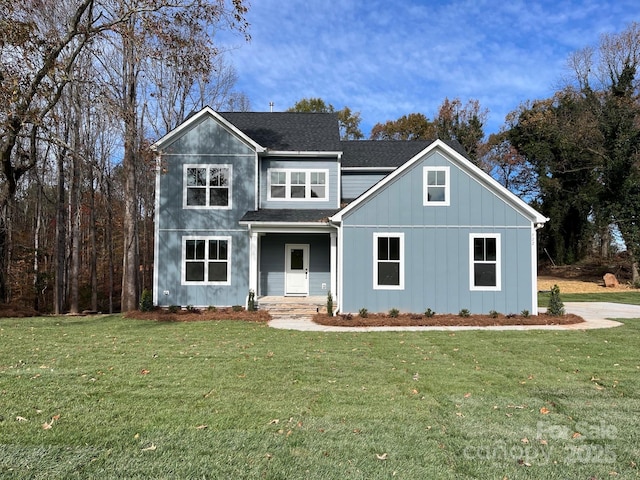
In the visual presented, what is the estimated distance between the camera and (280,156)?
633 inches

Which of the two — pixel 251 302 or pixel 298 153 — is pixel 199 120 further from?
pixel 251 302

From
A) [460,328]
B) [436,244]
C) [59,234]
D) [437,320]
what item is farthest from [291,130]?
[59,234]

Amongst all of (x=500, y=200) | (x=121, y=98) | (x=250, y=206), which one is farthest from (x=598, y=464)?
Result: (x=121, y=98)

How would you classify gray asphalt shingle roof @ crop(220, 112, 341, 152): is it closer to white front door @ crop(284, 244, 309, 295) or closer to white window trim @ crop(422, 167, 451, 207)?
white front door @ crop(284, 244, 309, 295)

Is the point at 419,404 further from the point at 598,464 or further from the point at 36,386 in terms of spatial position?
the point at 36,386

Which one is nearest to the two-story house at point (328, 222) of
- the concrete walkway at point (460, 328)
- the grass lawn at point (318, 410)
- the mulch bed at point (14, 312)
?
the concrete walkway at point (460, 328)

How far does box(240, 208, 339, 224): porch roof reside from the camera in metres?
14.4

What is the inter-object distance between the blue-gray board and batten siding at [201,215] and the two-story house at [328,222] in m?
0.04

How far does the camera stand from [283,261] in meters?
16.3

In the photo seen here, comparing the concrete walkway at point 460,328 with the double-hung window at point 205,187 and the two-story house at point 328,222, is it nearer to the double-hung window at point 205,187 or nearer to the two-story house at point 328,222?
the two-story house at point 328,222

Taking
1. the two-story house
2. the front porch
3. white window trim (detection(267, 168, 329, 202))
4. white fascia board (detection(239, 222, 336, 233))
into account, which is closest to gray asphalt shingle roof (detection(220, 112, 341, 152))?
the two-story house

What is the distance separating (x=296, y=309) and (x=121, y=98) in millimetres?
11094

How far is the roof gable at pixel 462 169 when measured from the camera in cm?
1280

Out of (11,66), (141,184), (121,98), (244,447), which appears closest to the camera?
(244,447)
